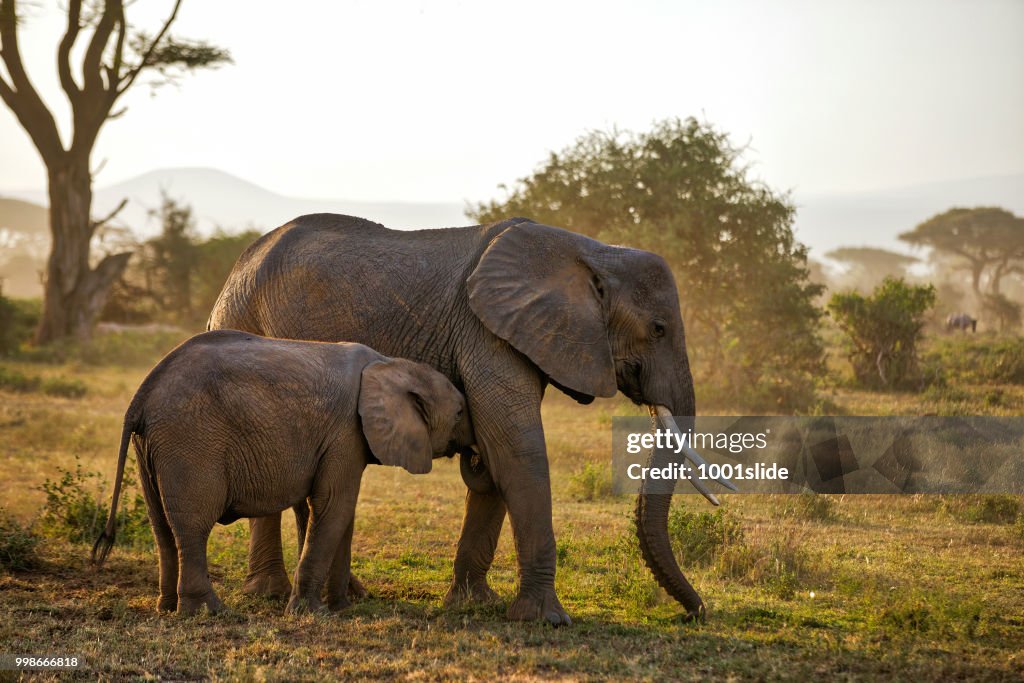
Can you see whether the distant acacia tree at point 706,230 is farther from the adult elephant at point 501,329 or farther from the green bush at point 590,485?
the adult elephant at point 501,329

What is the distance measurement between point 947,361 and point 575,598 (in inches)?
674

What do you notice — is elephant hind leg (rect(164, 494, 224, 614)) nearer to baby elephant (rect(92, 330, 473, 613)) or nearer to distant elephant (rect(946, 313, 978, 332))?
baby elephant (rect(92, 330, 473, 613))

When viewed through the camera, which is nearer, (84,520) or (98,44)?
(84,520)

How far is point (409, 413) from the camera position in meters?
7.77

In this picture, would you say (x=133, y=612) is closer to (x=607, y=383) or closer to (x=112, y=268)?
(x=607, y=383)

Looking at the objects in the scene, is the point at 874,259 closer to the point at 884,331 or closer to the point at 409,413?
the point at 884,331

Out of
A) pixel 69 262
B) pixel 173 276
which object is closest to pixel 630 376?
pixel 69 262

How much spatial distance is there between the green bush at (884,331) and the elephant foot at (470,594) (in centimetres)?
1463

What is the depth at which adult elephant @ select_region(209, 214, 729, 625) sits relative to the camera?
7.95 m

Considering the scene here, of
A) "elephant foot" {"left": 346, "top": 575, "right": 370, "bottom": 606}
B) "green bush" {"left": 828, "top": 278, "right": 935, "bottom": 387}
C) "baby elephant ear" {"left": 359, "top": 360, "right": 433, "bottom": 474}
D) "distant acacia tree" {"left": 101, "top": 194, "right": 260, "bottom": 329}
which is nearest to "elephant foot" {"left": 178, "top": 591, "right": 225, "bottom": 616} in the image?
"elephant foot" {"left": 346, "top": 575, "right": 370, "bottom": 606}

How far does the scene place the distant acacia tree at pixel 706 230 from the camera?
2248 cm

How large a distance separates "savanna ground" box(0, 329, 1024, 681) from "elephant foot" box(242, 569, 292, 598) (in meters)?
0.20

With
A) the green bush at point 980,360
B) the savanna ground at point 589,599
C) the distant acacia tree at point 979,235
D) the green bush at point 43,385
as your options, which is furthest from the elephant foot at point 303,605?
the distant acacia tree at point 979,235

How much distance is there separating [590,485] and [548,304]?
18.6ft
